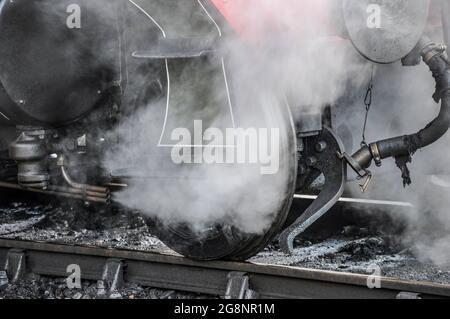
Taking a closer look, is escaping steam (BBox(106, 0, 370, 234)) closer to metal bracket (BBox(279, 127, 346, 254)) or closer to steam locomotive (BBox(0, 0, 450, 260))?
steam locomotive (BBox(0, 0, 450, 260))

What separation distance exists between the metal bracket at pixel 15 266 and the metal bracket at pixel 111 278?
56cm

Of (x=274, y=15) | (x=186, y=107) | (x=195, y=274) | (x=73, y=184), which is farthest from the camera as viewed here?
(x=73, y=184)

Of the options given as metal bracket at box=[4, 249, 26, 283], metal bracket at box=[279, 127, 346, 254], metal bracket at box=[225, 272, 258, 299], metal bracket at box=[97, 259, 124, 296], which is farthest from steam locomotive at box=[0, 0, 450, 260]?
metal bracket at box=[4, 249, 26, 283]

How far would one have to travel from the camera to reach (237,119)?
3.29 m

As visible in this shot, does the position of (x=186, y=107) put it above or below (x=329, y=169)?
above

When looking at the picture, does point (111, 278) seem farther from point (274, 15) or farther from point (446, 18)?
point (446, 18)

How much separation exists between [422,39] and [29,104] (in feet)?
6.39

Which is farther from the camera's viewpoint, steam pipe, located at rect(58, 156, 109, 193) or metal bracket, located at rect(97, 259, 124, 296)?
steam pipe, located at rect(58, 156, 109, 193)

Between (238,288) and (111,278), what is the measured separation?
0.76m

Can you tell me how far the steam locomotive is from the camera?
3199 millimetres

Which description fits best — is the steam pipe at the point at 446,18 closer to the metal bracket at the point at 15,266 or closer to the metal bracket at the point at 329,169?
the metal bracket at the point at 329,169

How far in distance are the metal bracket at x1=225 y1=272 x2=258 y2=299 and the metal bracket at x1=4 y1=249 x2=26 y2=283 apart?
1.33 metres

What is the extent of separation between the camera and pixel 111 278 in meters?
3.95

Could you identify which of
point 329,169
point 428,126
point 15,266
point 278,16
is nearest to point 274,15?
point 278,16
